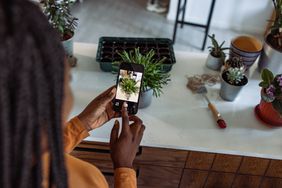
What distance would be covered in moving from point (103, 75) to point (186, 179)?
0.51 m

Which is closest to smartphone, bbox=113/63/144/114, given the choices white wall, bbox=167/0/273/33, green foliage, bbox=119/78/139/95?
green foliage, bbox=119/78/139/95

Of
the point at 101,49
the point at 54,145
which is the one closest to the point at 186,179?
the point at 101,49

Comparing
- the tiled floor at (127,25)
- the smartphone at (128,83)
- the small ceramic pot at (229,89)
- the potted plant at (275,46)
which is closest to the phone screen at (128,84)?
the smartphone at (128,83)

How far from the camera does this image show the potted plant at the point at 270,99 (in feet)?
3.51

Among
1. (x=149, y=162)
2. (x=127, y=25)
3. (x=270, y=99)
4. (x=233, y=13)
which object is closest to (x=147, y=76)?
(x=149, y=162)

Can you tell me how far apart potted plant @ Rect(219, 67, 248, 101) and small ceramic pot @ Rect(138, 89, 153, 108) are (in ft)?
0.92

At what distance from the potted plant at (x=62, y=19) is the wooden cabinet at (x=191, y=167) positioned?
0.42m

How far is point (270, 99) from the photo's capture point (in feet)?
3.54

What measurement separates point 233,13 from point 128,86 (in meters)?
2.21

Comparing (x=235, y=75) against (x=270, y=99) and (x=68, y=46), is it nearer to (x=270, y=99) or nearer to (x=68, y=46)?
(x=270, y=99)

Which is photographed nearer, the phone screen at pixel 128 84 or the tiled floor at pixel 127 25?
the phone screen at pixel 128 84

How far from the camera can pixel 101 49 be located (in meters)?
1.33

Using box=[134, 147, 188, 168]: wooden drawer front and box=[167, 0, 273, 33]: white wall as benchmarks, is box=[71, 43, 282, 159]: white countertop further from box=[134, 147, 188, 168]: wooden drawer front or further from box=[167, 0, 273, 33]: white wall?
box=[167, 0, 273, 33]: white wall

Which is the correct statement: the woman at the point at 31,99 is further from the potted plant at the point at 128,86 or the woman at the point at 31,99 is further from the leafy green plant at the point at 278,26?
the leafy green plant at the point at 278,26
